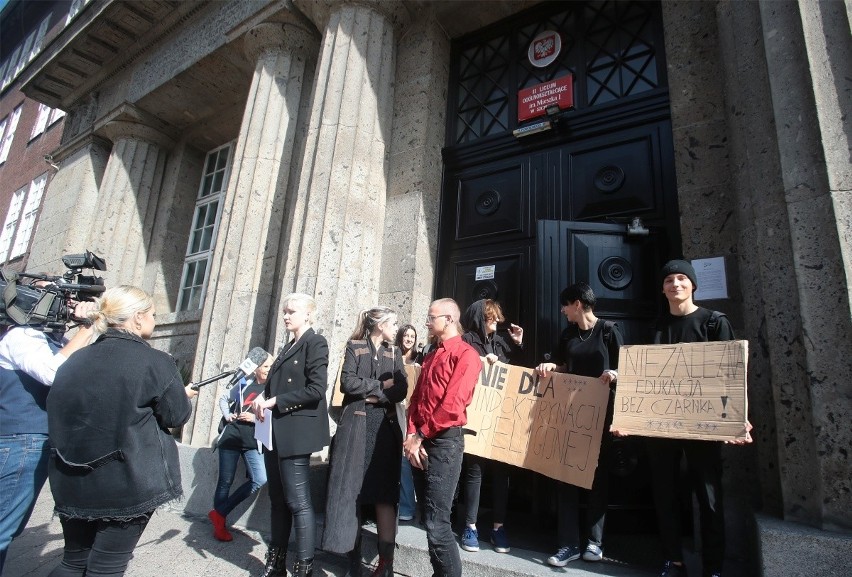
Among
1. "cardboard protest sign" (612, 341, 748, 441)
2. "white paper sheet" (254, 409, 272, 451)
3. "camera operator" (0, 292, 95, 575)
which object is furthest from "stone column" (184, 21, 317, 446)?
"cardboard protest sign" (612, 341, 748, 441)

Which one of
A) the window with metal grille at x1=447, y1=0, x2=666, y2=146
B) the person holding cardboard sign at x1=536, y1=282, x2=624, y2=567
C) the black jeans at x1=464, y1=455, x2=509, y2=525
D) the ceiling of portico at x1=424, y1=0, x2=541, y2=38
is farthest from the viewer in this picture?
the ceiling of portico at x1=424, y1=0, x2=541, y2=38

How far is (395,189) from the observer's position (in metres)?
6.11

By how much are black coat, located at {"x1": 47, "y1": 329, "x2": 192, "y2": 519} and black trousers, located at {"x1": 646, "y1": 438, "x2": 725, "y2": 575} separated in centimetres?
280

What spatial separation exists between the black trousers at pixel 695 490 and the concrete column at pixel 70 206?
33.7ft

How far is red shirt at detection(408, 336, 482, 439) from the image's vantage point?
9.36 feet

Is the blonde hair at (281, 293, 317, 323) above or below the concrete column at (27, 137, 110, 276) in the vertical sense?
below

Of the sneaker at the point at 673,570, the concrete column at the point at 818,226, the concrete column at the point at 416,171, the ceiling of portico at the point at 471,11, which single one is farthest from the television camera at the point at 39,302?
the ceiling of portico at the point at 471,11

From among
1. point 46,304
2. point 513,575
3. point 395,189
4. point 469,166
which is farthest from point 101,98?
point 513,575

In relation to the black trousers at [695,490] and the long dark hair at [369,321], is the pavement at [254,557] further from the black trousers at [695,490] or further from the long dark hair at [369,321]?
the long dark hair at [369,321]

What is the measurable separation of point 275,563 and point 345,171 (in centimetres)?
394

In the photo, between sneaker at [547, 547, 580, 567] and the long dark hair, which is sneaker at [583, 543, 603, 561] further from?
the long dark hair

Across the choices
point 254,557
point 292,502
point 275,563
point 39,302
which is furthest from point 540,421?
point 39,302

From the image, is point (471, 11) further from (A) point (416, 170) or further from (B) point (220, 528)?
(B) point (220, 528)

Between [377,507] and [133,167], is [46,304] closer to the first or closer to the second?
[377,507]
